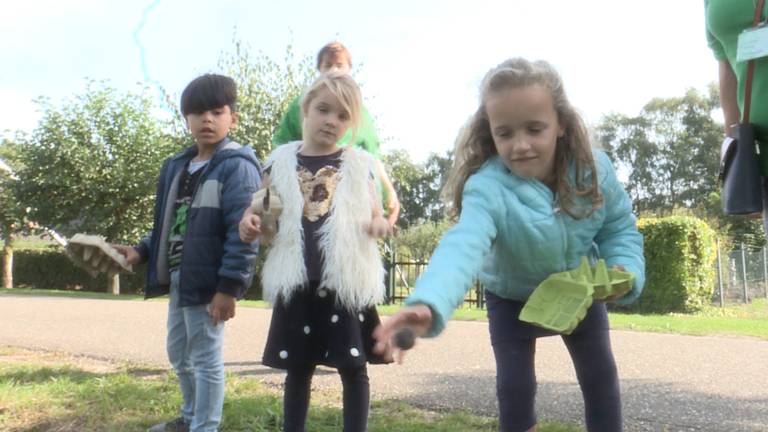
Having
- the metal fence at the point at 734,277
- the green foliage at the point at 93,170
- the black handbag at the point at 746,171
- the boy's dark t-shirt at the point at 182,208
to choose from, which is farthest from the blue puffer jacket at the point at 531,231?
the green foliage at the point at 93,170

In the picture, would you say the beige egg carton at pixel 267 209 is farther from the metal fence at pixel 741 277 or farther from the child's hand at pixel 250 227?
the metal fence at pixel 741 277

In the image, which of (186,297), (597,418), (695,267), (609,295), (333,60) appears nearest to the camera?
(609,295)

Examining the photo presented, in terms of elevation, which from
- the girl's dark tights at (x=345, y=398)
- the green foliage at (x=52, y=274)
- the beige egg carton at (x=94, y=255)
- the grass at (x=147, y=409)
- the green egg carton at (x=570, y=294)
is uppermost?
the green foliage at (x=52, y=274)

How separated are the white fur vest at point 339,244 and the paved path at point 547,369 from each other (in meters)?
1.42

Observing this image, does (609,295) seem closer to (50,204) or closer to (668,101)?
(50,204)

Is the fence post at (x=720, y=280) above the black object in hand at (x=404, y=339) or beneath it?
above

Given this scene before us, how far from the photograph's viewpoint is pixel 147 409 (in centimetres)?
376

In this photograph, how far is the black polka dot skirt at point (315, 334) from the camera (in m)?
2.74

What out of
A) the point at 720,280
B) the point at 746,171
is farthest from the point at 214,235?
the point at 720,280

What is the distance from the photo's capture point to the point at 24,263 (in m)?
30.2

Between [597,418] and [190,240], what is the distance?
177cm

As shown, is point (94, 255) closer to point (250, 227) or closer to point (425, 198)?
point (250, 227)

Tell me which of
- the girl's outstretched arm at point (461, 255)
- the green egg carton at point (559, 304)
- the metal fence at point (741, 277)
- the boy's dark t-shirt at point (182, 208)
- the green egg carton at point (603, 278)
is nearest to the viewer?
the girl's outstretched arm at point (461, 255)

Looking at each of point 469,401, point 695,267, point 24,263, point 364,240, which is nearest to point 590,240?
point 364,240
